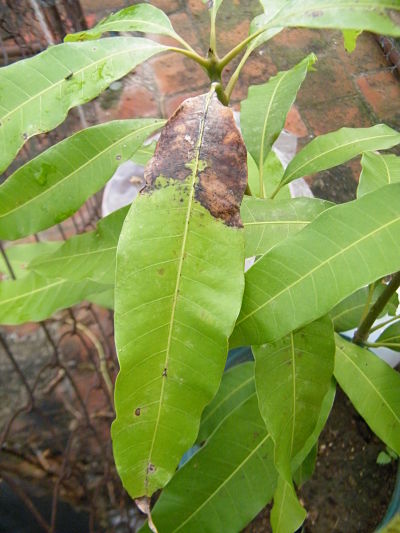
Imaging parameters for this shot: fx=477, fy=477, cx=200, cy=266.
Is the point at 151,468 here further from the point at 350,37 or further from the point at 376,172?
the point at 350,37

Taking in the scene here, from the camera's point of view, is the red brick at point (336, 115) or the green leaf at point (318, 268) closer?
the green leaf at point (318, 268)

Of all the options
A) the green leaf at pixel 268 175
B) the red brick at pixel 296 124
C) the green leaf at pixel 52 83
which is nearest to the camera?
the green leaf at pixel 52 83

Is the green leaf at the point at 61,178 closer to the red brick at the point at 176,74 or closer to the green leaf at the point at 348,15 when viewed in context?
the green leaf at the point at 348,15

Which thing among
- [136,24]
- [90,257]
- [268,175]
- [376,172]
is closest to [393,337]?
[376,172]

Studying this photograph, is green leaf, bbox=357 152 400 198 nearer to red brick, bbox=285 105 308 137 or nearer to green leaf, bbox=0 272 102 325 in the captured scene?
green leaf, bbox=0 272 102 325

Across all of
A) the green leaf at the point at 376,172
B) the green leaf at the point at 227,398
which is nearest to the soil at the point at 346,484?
the green leaf at the point at 227,398
